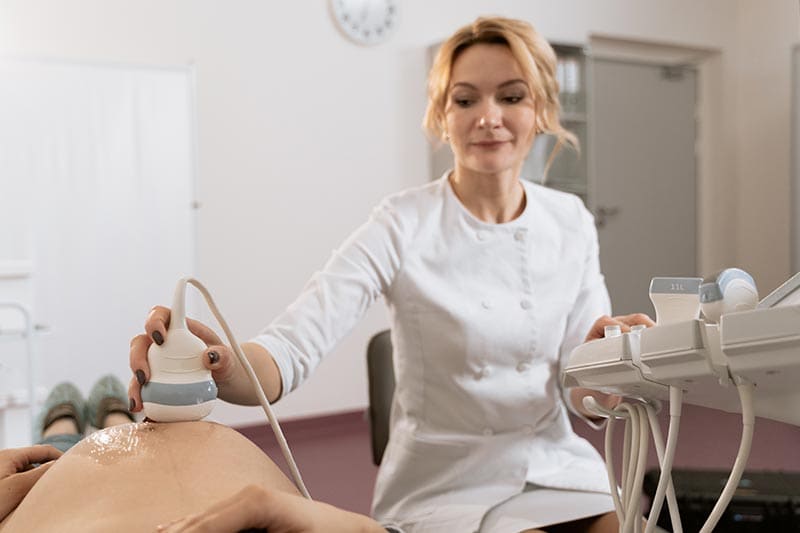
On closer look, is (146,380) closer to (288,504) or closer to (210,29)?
(288,504)

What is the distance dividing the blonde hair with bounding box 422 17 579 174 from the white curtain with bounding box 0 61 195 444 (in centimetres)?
A: 240

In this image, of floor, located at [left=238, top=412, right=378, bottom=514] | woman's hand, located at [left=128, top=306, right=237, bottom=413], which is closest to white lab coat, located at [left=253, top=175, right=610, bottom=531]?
woman's hand, located at [left=128, top=306, right=237, bottom=413]

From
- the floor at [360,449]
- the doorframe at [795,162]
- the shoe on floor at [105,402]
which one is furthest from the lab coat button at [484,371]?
the doorframe at [795,162]

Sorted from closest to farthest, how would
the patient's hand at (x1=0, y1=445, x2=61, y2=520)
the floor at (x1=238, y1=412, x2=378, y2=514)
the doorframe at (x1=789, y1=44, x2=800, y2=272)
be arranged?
the patient's hand at (x1=0, y1=445, x2=61, y2=520), the floor at (x1=238, y1=412, x2=378, y2=514), the doorframe at (x1=789, y1=44, x2=800, y2=272)

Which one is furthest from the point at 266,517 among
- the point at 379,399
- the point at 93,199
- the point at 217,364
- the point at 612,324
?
the point at 93,199

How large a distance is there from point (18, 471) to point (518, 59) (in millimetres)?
840

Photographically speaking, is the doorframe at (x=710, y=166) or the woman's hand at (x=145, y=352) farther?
the doorframe at (x=710, y=166)

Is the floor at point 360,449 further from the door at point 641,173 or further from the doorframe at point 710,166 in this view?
the doorframe at point 710,166

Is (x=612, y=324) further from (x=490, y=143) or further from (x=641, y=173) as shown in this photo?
(x=641, y=173)

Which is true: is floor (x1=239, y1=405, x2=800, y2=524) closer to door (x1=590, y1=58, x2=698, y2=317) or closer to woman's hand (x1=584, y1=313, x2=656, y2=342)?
door (x1=590, y1=58, x2=698, y2=317)

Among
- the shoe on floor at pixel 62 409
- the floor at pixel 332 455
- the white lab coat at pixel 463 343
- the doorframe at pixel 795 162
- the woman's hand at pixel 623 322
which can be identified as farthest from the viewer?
the doorframe at pixel 795 162

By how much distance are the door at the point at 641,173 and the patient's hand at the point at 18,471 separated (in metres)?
4.33

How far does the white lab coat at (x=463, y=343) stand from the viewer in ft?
4.33

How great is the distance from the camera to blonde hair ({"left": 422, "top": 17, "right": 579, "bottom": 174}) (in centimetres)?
137
